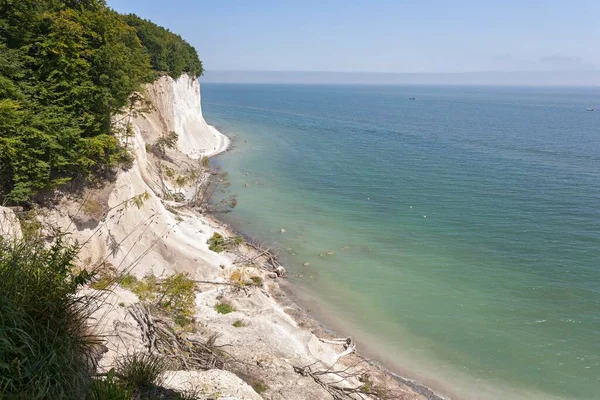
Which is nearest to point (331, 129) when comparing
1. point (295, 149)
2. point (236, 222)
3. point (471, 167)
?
point (295, 149)

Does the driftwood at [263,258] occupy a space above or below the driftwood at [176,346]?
below

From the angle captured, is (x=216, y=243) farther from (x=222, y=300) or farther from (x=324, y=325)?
(x=324, y=325)

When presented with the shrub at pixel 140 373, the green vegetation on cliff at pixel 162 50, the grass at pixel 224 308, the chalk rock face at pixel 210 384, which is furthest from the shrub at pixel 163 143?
the shrub at pixel 140 373

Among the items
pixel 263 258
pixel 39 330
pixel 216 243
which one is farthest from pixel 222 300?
pixel 39 330

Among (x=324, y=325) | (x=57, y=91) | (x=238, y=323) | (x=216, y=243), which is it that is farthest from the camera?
(x=216, y=243)

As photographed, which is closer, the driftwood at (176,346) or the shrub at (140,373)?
the shrub at (140,373)

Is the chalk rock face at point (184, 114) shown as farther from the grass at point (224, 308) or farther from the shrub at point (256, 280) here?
the grass at point (224, 308)

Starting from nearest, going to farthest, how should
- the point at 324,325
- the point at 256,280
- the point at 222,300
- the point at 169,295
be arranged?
the point at 169,295
the point at 222,300
the point at 324,325
the point at 256,280
